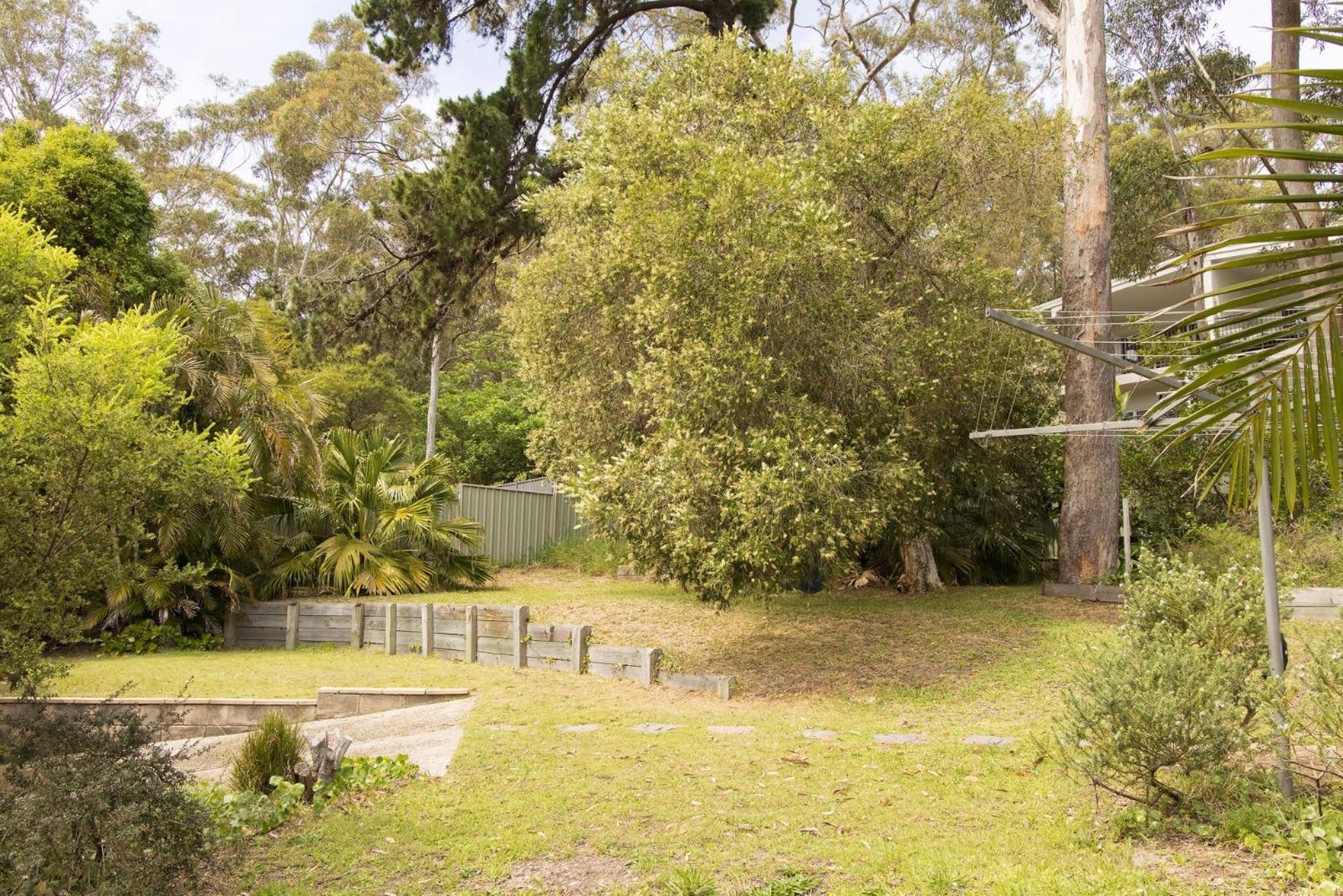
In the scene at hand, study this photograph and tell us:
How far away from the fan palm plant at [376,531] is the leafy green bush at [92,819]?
9.02 meters

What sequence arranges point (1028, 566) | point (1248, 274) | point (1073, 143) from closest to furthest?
point (1073, 143) → point (1028, 566) → point (1248, 274)

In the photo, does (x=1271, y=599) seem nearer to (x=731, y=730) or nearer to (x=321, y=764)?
(x=731, y=730)

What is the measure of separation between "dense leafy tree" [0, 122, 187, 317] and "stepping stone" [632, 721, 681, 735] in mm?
8014

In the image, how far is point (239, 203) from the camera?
31.2 meters

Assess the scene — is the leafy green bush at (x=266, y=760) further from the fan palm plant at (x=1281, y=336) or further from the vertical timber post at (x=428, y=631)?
the vertical timber post at (x=428, y=631)

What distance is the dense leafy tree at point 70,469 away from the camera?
187 inches

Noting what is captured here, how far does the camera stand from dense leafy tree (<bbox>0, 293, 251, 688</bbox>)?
15.6 feet

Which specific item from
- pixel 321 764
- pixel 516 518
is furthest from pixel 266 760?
pixel 516 518

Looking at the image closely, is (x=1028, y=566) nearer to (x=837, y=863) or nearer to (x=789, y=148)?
(x=789, y=148)

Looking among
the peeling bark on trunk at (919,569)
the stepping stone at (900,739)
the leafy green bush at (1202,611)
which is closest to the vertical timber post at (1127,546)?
the peeling bark on trunk at (919,569)

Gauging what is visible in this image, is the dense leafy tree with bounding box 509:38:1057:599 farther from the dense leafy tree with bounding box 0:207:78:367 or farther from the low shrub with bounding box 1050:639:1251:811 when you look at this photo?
the dense leafy tree with bounding box 0:207:78:367

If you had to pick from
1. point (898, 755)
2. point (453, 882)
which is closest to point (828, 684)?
point (898, 755)

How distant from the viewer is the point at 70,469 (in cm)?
486

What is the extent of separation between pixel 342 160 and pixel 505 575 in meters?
19.1
